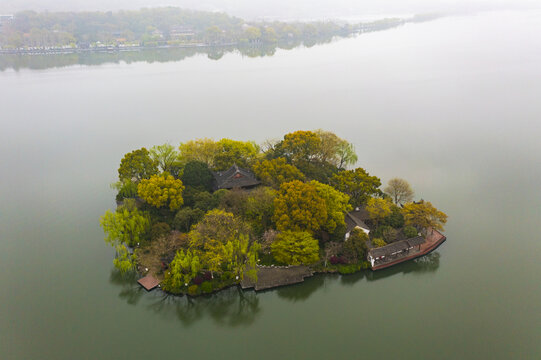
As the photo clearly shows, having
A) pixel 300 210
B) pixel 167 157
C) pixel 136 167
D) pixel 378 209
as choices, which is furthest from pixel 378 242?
pixel 136 167

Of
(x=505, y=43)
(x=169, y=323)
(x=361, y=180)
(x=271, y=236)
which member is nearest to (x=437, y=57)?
(x=505, y=43)

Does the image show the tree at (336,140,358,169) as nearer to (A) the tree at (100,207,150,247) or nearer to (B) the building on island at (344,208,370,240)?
(B) the building on island at (344,208,370,240)

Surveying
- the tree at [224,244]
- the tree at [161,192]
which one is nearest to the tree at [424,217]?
the tree at [224,244]

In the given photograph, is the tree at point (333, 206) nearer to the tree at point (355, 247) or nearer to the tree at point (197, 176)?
the tree at point (355, 247)

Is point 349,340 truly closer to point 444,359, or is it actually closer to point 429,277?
point 444,359

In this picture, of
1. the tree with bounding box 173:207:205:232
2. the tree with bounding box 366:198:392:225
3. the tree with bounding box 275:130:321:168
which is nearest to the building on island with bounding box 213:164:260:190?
the tree with bounding box 173:207:205:232

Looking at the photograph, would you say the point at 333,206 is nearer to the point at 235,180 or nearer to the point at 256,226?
the point at 256,226
